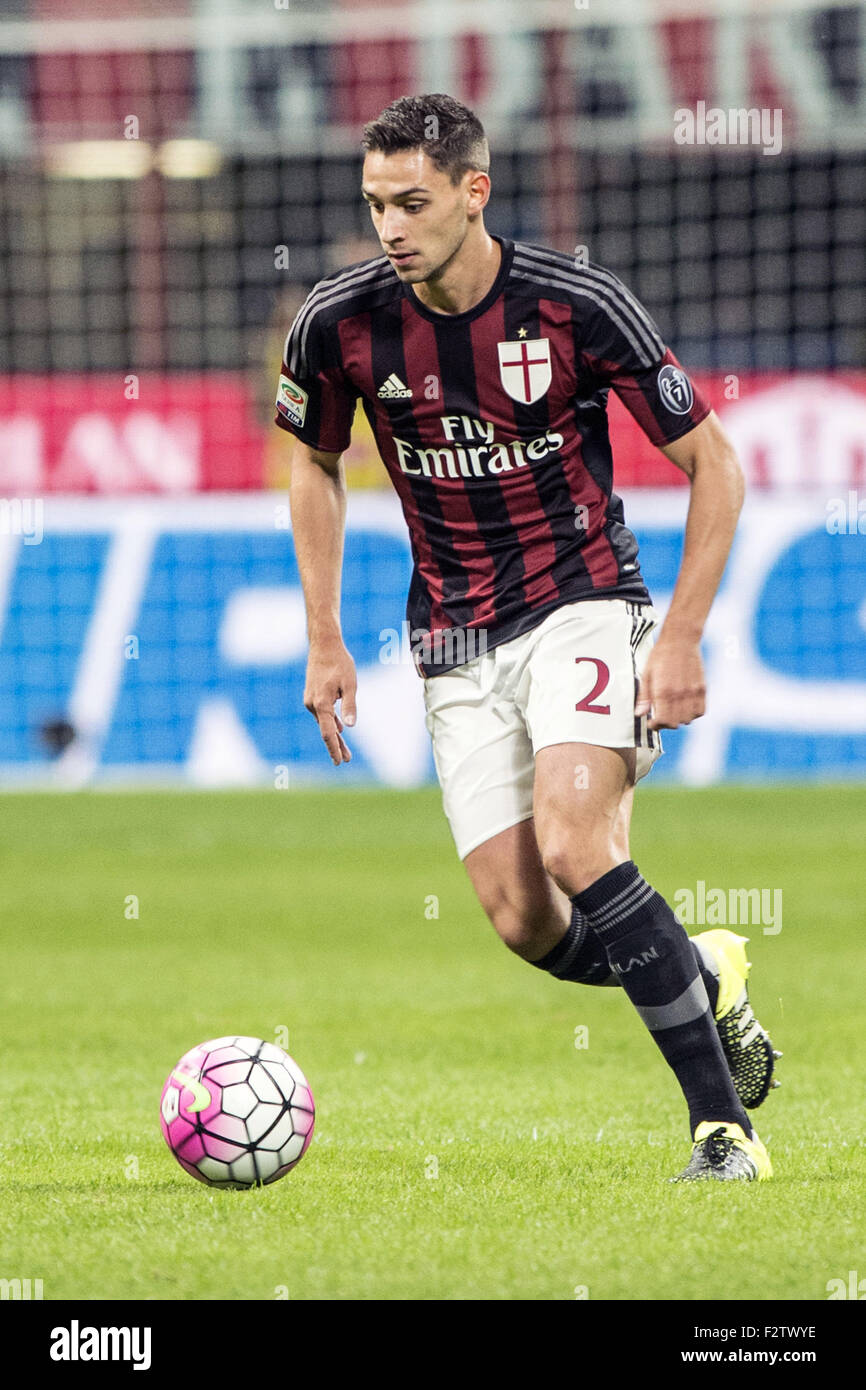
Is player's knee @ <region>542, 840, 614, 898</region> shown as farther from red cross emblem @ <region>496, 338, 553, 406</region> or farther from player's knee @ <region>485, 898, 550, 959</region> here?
red cross emblem @ <region>496, 338, 553, 406</region>

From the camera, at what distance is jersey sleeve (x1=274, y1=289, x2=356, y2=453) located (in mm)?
4711

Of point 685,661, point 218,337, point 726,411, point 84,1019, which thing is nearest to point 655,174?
point 218,337

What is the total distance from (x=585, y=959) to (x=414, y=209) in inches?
68.4

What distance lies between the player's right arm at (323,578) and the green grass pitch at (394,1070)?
100cm

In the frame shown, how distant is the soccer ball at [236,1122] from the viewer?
168 inches

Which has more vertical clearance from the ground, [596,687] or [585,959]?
[596,687]

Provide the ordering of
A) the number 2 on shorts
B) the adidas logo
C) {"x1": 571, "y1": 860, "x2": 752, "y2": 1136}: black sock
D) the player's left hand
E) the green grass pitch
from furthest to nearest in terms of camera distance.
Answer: the adidas logo
the number 2 on shorts
{"x1": 571, "y1": 860, "x2": 752, "y2": 1136}: black sock
the player's left hand
the green grass pitch

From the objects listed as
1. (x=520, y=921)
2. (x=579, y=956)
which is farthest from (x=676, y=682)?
(x=579, y=956)

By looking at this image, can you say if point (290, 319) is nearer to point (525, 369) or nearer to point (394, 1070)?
point (394, 1070)

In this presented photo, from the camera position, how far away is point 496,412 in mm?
4594

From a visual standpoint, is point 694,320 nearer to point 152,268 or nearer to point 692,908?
point 152,268

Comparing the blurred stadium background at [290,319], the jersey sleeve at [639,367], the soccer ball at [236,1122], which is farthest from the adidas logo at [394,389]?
the blurred stadium background at [290,319]

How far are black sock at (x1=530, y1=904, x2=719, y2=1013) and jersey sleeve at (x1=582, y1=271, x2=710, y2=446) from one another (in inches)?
45.1

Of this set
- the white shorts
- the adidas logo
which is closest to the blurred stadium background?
the white shorts
